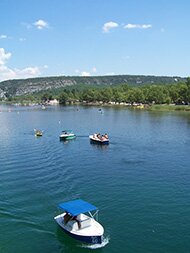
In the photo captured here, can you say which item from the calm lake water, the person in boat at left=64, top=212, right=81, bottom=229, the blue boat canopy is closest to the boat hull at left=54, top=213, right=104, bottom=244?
the person in boat at left=64, top=212, right=81, bottom=229

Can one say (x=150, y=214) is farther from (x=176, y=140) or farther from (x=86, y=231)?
(x=176, y=140)

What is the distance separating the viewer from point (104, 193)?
43156mm

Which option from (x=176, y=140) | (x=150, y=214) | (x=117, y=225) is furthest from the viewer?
(x=176, y=140)

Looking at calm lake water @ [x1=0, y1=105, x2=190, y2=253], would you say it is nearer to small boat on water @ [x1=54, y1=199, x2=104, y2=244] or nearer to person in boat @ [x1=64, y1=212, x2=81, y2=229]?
small boat on water @ [x1=54, y1=199, x2=104, y2=244]

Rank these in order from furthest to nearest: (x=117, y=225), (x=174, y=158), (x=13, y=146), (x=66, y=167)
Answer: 1. (x=13, y=146)
2. (x=174, y=158)
3. (x=66, y=167)
4. (x=117, y=225)

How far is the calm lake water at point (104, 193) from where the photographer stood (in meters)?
30.9

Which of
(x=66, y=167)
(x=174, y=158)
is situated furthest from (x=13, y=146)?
(x=174, y=158)

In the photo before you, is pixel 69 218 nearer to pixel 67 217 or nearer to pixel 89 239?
pixel 67 217

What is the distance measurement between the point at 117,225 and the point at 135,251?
519 cm

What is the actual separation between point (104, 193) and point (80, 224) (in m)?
12.6

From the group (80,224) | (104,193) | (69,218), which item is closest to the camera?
(80,224)

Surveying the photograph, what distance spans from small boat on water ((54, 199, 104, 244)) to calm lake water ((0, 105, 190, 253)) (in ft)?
2.92

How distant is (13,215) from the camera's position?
121 ft

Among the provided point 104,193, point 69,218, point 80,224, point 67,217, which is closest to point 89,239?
point 80,224
